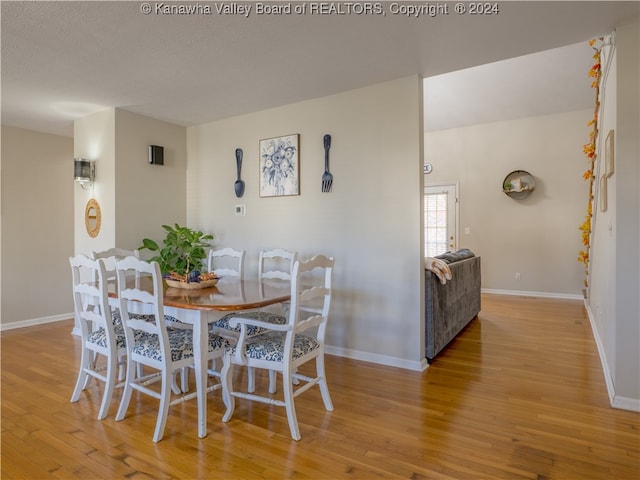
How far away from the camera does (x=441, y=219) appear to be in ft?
23.6

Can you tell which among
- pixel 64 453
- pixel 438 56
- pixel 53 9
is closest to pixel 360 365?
pixel 64 453

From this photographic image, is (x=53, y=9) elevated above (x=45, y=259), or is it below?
above

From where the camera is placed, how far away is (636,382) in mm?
2410

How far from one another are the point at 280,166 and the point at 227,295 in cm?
194

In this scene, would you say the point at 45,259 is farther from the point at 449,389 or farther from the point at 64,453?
the point at 449,389

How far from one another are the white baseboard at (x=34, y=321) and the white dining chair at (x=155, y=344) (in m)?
3.34

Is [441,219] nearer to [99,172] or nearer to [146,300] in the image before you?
[99,172]

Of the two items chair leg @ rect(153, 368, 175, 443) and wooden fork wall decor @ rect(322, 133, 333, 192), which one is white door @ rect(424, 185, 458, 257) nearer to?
wooden fork wall decor @ rect(322, 133, 333, 192)

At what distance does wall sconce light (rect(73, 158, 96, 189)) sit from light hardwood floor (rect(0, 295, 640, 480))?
6.45 ft

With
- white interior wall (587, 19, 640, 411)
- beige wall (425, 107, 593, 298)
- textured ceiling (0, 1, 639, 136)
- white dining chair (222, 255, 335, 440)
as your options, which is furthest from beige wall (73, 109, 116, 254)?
beige wall (425, 107, 593, 298)

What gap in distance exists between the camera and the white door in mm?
7082

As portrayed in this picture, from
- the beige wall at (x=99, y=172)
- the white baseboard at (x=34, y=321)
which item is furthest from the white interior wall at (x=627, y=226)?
the white baseboard at (x=34, y=321)

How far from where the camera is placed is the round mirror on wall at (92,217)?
4.25 m

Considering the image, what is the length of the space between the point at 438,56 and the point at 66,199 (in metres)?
5.04
